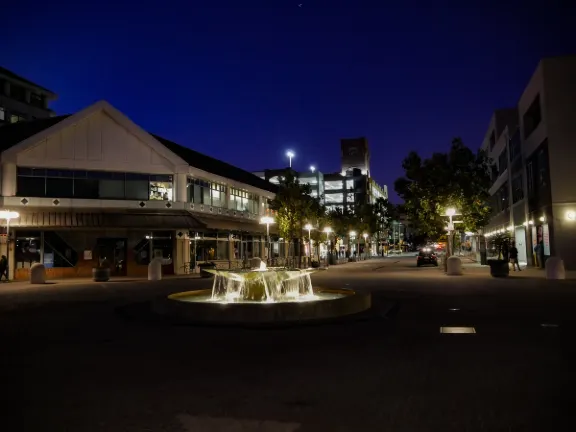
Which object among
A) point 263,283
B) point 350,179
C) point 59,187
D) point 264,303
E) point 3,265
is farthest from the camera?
point 350,179

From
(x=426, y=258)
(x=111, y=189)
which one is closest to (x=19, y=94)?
(x=111, y=189)

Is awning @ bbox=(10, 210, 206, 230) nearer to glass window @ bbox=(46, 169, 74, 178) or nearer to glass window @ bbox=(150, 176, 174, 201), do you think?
glass window @ bbox=(150, 176, 174, 201)

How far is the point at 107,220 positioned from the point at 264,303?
27.8 meters

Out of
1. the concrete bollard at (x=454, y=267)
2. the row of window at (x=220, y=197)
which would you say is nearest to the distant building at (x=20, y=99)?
the row of window at (x=220, y=197)

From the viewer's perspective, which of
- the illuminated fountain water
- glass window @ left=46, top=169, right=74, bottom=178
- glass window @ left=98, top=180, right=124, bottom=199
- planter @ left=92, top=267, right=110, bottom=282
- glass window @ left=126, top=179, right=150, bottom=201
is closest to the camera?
the illuminated fountain water

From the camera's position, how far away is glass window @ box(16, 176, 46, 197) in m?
37.4

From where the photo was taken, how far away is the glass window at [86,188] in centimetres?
3878

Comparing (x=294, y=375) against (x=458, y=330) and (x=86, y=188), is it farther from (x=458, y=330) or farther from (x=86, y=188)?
(x=86, y=188)

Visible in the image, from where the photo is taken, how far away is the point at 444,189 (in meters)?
48.7

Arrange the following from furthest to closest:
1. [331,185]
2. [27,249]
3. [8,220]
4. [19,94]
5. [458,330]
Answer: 1. [331,185]
2. [19,94]
3. [27,249]
4. [8,220]
5. [458,330]

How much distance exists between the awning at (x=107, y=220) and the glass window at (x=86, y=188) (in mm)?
1509

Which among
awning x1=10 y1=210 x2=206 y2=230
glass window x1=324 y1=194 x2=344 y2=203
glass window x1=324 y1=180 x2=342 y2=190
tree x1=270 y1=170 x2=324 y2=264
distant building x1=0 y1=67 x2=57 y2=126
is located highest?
distant building x1=0 y1=67 x2=57 y2=126

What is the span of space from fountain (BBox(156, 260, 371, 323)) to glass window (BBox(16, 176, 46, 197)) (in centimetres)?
2419

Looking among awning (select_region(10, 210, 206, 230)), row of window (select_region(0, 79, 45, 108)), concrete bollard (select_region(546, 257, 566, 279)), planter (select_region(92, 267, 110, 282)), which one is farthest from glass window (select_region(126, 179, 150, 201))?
row of window (select_region(0, 79, 45, 108))
